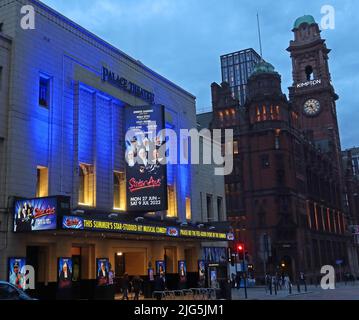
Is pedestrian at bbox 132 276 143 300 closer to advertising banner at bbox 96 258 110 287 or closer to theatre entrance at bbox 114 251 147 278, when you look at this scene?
advertising banner at bbox 96 258 110 287

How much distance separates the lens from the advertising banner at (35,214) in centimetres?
2416

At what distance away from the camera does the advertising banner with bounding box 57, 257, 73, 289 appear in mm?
26156

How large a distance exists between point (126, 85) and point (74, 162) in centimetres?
873

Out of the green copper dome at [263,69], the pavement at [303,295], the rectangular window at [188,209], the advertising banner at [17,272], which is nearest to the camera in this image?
the advertising banner at [17,272]

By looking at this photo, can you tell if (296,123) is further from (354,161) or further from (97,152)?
(354,161)

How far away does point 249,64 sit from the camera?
181 m

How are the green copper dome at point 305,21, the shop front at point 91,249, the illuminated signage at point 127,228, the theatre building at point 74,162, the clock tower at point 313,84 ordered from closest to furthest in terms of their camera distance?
the shop front at point 91,249 < the illuminated signage at point 127,228 < the theatre building at point 74,162 < the clock tower at point 313,84 < the green copper dome at point 305,21

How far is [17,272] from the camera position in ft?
79.9

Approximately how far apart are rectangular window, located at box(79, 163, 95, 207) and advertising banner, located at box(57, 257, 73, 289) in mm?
4529

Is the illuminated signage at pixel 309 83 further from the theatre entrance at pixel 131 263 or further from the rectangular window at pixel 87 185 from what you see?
the rectangular window at pixel 87 185

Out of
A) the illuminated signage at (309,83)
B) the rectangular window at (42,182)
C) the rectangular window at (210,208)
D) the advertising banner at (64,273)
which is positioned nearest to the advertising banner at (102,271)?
the advertising banner at (64,273)

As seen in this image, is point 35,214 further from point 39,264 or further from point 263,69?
point 263,69

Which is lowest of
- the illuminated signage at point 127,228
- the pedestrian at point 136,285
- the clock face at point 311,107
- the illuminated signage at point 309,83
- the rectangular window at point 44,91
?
the pedestrian at point 136,285

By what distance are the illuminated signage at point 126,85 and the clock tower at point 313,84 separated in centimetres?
8457
